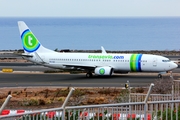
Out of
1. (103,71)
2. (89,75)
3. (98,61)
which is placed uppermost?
(98,61)

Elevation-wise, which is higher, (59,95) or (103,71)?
(103,71)

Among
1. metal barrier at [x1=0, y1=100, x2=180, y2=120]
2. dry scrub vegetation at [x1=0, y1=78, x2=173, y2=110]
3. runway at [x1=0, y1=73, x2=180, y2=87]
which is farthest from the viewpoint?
runway at [x1=0, y1=73, x2=180, y2=87]

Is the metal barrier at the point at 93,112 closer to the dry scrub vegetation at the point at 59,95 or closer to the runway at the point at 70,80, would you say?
the dry scrub vegetation at the point at 59,95

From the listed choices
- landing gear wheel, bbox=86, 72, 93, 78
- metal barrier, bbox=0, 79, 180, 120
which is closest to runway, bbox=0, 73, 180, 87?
landing gear wheel, bbox=86, 72, 93, 78

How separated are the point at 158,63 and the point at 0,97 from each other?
16.7 m

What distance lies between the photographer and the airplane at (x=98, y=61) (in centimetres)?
4506

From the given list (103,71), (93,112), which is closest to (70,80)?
(103,71)

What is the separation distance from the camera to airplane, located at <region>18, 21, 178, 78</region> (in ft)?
148

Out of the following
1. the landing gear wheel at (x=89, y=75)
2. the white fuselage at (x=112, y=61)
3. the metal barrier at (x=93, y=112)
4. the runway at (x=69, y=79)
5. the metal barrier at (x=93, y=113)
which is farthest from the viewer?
the landing gear wheel at (x=89, y=75)

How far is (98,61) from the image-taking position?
47.3 m

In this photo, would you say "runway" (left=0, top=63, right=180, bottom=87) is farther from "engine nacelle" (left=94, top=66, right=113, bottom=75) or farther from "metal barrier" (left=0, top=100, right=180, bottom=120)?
"metal barrier" (left=0, top=100, right=180, bottom=120)

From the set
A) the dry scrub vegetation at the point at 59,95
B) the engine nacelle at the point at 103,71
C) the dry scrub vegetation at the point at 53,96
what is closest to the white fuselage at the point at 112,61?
the engine nacelle at the point at 103,71

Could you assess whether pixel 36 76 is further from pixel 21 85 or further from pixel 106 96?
pixel 106 96

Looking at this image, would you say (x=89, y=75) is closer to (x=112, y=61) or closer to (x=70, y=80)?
(x=112, y=61)
